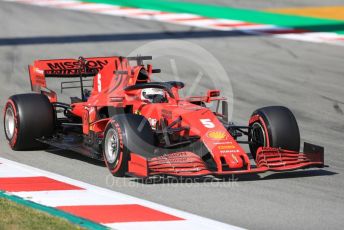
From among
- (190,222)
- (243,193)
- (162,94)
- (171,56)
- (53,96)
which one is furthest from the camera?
(171,56)

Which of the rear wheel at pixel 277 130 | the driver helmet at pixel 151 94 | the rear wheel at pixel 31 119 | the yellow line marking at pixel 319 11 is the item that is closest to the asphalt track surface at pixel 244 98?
the rear wheel at pixel 31 119

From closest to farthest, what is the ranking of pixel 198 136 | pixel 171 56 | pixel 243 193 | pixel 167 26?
pixel 243 193
pixel 198 136
pixel 171 56
pixel 167 26

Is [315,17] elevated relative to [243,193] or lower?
elevated

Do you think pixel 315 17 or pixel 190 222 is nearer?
pixel 190 222

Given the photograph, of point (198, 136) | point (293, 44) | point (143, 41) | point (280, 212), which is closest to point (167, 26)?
point (143, 41)

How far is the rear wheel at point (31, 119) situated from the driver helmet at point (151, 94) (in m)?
1.41

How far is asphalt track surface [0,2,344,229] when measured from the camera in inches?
372

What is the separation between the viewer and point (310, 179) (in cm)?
1091

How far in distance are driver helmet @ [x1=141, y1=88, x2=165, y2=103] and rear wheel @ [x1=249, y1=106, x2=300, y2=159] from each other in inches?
52.4

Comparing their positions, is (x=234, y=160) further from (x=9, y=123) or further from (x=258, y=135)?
(x=9, y=123)

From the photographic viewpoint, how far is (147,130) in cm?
1053

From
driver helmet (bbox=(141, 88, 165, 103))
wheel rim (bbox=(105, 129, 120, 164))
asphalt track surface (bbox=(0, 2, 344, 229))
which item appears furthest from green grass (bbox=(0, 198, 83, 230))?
driver helmet (bbox=(141, 88, 165, 103))

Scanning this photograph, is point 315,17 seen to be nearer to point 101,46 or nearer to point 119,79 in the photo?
point 101,46

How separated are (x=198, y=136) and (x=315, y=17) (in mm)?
16061
